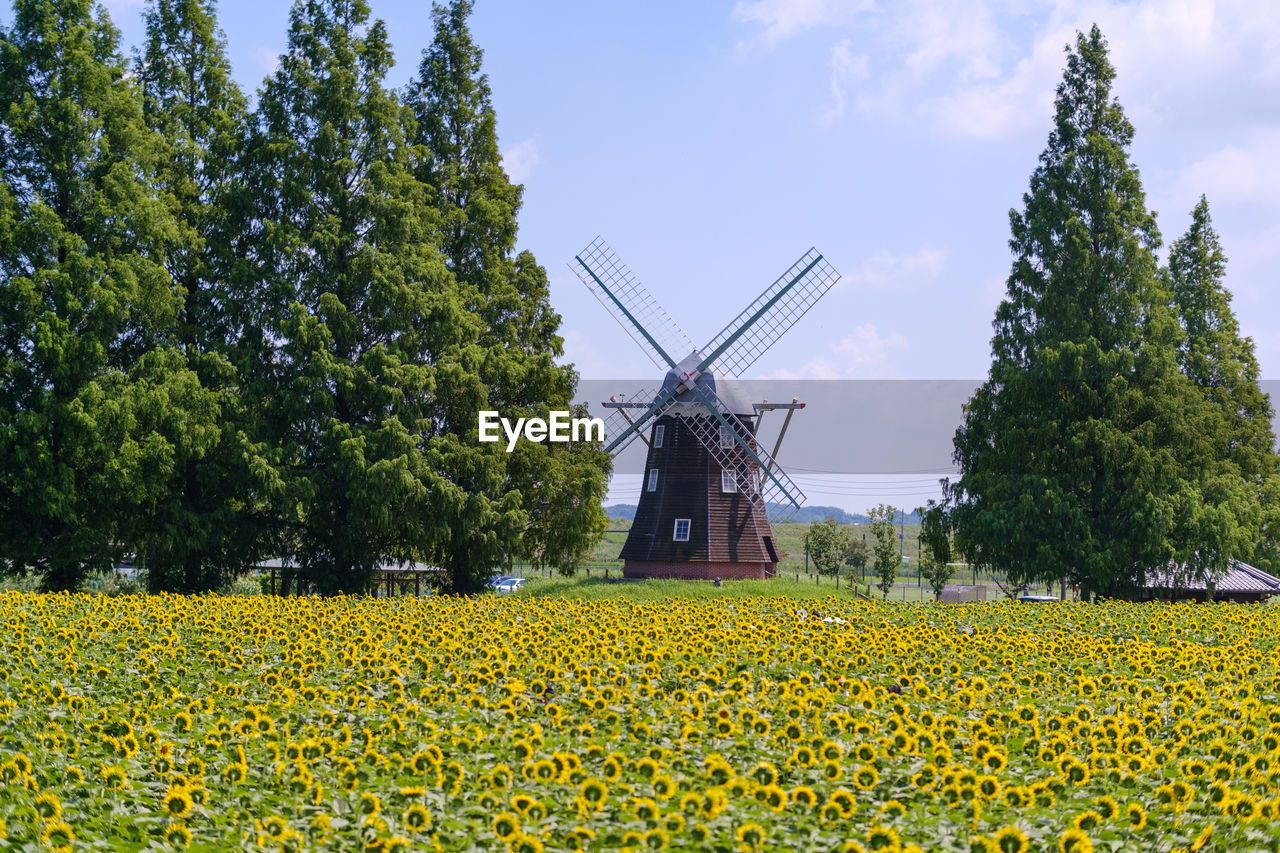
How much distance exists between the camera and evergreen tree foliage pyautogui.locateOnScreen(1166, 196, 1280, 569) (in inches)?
1359

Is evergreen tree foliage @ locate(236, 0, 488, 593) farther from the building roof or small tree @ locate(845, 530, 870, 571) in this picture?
small tree @ locate(845, 530, 870, 571)

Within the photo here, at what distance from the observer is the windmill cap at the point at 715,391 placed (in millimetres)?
32438

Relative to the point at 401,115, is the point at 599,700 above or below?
below

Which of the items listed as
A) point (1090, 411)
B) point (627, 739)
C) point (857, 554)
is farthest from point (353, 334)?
point (857, 554)

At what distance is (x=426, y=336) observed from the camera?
2436cm

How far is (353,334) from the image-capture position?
24125 millimetres

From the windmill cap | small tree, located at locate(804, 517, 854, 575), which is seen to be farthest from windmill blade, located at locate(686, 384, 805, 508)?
small tree, located at locate(804, 517, 854, 575)

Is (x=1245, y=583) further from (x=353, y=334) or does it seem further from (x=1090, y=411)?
(x=353, y=334)

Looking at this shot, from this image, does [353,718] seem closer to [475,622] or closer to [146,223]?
[475,622]

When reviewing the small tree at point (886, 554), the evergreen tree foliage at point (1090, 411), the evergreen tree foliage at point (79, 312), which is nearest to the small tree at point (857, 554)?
the small tree at point (886, 554)

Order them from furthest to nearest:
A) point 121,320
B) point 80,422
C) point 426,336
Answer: point 426,336, point 121,320, point 80,422

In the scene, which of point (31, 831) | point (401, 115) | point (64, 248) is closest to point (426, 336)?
point (401, 115)

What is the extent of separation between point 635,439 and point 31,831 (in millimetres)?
28099

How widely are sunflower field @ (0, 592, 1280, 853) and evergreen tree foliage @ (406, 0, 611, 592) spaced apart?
14237 millimetres
